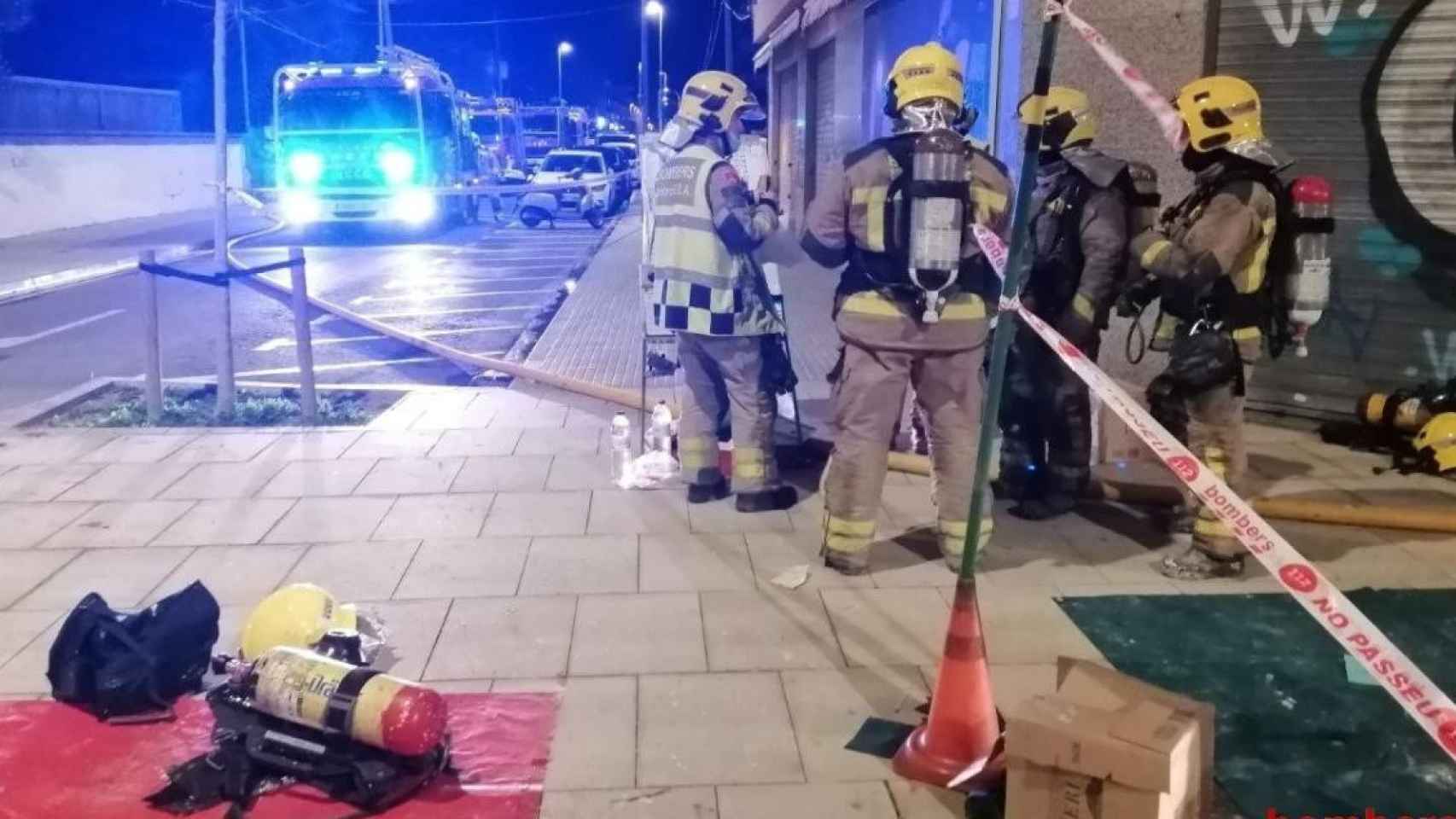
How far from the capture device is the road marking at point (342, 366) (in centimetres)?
1050

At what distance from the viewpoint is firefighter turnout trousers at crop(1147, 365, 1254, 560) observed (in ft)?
17.0

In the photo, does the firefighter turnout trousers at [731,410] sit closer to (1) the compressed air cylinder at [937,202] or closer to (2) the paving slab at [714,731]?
(1) the compressed air cylinder at [937,202]

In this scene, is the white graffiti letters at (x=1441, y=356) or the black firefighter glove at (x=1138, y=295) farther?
the white graffiti letters at (x=1441, y=356)

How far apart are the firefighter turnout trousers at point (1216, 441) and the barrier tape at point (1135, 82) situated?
3.40 ft

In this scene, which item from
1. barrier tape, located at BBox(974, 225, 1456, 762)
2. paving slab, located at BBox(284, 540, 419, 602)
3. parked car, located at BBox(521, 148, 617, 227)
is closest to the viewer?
barrier tape, located at BBox(974, 225, 1456, 762)

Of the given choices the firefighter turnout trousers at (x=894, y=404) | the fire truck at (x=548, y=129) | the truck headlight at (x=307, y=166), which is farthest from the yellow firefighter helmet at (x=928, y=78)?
the fire truck at (x=548, y=129)

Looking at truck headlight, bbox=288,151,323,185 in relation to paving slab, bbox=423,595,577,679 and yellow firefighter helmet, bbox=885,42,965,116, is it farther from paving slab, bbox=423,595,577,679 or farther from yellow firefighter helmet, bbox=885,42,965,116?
yellow firefighter helmet, bbox=885,42,965,116

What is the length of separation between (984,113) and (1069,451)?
4385 millimetres

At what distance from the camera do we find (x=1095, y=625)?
4738mm

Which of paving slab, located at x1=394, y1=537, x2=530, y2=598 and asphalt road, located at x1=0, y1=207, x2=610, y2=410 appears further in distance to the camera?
asphalt road, located at x1=0, y1=207, x2=610, y2=410

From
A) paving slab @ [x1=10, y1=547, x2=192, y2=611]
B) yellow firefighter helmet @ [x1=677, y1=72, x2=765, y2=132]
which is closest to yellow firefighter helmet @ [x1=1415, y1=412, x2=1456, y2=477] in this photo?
yellow firefighter helmet @ [x1=677, y1=72, x2=765, y2=132]

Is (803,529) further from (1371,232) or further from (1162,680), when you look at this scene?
(1371,232)

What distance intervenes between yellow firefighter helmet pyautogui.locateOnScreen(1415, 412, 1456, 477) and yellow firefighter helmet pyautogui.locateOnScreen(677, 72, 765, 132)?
4124mm

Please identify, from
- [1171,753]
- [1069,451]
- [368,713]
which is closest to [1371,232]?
[1069,451]
